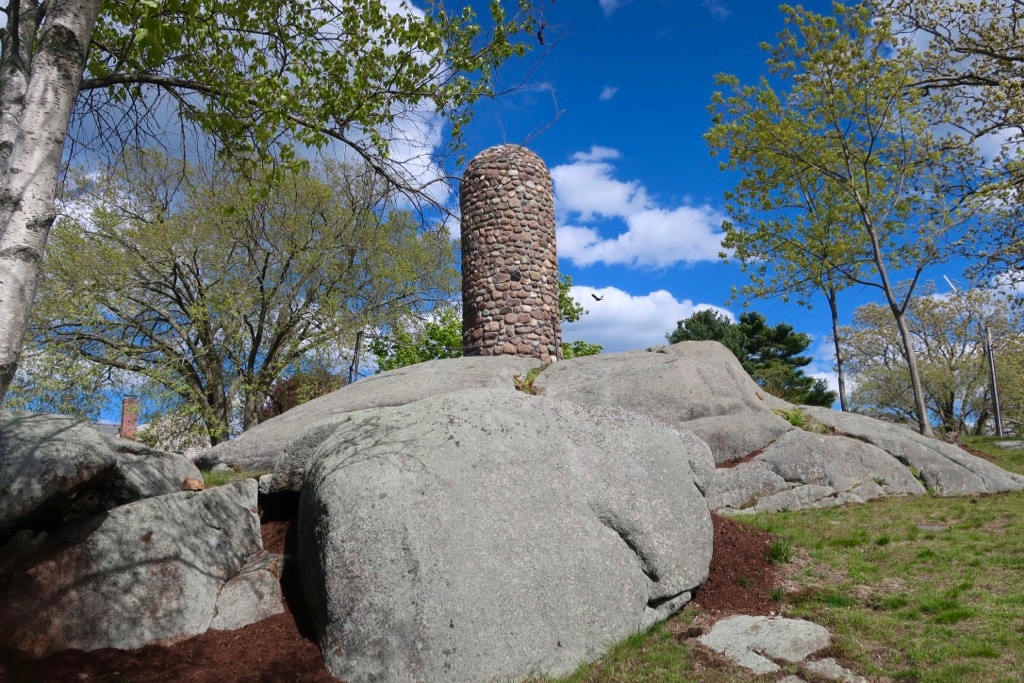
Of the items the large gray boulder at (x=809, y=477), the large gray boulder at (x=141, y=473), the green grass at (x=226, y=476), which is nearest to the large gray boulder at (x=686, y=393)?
the large gray boulder at (x=809, y=477)

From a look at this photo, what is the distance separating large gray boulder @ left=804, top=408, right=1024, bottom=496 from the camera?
47.0ft

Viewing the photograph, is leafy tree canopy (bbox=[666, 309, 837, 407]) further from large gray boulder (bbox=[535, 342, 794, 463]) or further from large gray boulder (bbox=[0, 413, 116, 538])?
large gray boulder (bbox=[0, 413, 116, 538])

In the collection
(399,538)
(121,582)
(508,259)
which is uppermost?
(508,259)

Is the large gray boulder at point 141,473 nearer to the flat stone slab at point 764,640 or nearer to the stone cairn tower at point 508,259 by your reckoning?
the flat stone slab at point 764,640

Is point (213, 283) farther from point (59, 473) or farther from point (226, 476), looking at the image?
point (59, 473)

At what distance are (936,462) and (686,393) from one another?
19.4ft

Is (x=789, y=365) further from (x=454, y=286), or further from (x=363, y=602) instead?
(x=363, y=602)

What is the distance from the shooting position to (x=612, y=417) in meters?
8.92

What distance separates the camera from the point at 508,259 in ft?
59.5

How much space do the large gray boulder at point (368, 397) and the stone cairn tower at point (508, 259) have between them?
1.07m

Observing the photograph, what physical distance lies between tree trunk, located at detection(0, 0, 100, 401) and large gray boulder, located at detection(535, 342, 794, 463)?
1162 cm

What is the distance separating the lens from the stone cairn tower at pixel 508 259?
18.0 metres

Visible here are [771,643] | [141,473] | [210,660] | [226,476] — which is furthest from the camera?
[226,476]

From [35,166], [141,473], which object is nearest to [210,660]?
[141,473]
